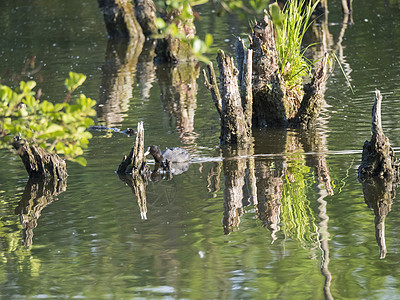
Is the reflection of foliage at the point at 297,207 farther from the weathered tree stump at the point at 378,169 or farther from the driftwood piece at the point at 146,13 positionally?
the driftwood piece at the point at 146,13

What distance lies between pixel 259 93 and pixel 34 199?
178 inches

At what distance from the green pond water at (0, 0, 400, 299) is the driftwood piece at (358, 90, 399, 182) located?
273 mm

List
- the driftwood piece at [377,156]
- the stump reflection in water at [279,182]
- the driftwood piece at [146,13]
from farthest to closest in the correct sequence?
the driftwood piece at [146,13] → the driftwood piece at [377,156] → the stump reflection in water at [279,182]

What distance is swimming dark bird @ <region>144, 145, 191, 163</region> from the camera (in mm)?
10961

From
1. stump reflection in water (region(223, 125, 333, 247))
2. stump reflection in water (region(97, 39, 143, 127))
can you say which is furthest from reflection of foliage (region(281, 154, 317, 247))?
stump reflection in water (region(97, 39, 143, 127))

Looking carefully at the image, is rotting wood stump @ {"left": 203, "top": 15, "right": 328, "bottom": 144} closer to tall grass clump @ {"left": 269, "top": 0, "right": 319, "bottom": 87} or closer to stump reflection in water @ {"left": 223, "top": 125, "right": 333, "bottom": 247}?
tall grass clump @ {"left": 269, "top": 0, "right": 319, "bottom": 87}

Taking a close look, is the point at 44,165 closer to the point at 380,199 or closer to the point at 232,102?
the point at 232,102

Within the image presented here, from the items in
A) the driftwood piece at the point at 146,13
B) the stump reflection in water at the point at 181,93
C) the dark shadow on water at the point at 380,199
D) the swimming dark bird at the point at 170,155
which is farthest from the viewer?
the driftwood piece at the point at 146,13

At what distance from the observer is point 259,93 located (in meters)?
12.6

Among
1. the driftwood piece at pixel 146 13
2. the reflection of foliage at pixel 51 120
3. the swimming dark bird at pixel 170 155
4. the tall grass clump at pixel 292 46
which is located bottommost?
the swimming dark bird at pixel 170 155

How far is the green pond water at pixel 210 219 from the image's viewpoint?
6.98 meters

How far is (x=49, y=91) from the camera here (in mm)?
18062

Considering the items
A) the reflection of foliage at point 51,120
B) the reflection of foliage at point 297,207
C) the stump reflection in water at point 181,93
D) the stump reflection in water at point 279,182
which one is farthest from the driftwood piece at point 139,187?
the reflection of foliage at point 51,120

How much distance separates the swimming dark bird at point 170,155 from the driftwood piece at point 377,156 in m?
2.73
